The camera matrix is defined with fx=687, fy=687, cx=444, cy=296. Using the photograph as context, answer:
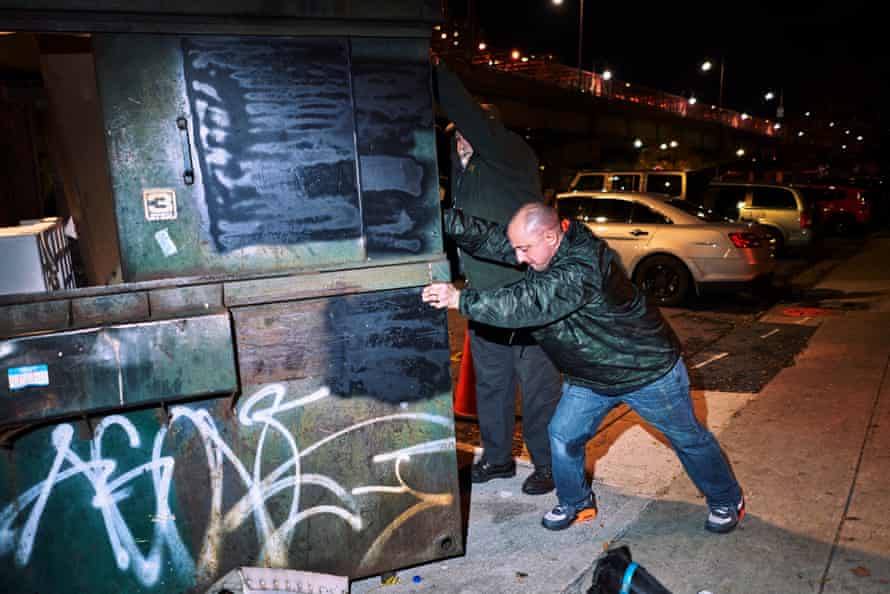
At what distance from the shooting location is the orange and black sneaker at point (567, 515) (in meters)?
3.44

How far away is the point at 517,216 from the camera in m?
2.91

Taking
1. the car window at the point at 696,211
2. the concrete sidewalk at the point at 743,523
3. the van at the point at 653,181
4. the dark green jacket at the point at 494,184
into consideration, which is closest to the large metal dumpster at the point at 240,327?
the concrete sidewalk at the point at 743,523

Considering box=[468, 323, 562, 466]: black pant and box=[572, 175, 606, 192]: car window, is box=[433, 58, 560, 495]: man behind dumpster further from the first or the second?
A: box=[572, 175, 606, 192]: car window

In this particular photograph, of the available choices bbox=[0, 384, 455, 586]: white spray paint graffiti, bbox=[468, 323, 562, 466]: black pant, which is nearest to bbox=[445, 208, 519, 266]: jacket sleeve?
bbox=[468, 323, 562, 466]: black pant

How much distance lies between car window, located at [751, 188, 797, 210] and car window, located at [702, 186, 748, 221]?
273 millimetres

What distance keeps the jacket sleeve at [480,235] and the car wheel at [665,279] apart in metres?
7.07

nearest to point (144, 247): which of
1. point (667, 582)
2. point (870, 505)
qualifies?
point (667, 582)

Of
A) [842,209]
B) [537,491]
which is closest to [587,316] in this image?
[537,491]

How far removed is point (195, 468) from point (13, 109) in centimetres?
241

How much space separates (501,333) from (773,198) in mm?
13026

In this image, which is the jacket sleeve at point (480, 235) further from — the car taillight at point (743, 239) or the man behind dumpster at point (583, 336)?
the car taillight at point (743, 239)

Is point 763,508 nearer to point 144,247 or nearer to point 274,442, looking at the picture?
point 274,442

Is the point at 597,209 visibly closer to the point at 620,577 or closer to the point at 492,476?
the point at 492,476

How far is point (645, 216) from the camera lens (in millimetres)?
10188
